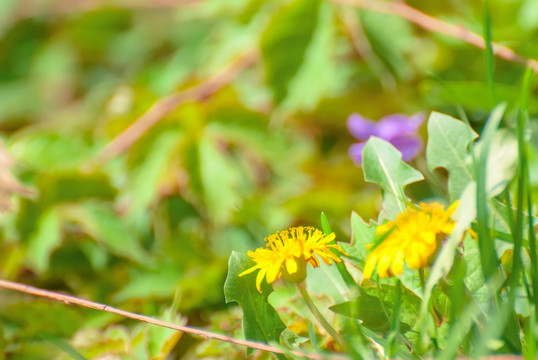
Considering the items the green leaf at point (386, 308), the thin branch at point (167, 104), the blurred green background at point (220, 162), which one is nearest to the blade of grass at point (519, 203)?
the green leaf at point (386, 308)

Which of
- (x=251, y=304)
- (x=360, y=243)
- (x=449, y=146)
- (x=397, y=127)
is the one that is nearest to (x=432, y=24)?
(x=397, y=127)

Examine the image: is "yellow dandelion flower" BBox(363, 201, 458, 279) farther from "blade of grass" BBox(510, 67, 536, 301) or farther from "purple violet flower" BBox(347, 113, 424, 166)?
"purple violet flower" BBox(347, 113, 424, 166)

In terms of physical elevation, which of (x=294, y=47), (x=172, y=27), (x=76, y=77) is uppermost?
(x=294, y=47)

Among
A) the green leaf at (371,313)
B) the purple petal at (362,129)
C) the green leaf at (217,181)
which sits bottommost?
the green leaf at (217,181)

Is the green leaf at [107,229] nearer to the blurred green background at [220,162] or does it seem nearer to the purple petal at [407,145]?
the blurred green background at [220,162]

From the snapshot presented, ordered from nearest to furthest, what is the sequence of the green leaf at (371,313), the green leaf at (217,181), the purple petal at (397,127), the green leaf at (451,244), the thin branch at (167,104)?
the green leaf at (451,244) → the green leaf at (371,313) → the purple petal at (397,127) → the green leaf at (217,181) → the thin branch at (167,104)

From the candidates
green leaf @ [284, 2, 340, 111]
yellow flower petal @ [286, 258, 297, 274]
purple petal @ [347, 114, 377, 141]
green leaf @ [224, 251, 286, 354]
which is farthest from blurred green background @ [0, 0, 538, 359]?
yellow flower petal @ [286, 258, 297, 274]

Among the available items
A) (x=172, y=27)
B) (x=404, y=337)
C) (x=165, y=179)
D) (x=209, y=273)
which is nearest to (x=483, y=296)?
(x=404, y=337)

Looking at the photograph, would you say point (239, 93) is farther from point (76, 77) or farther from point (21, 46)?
point (21, 46)
